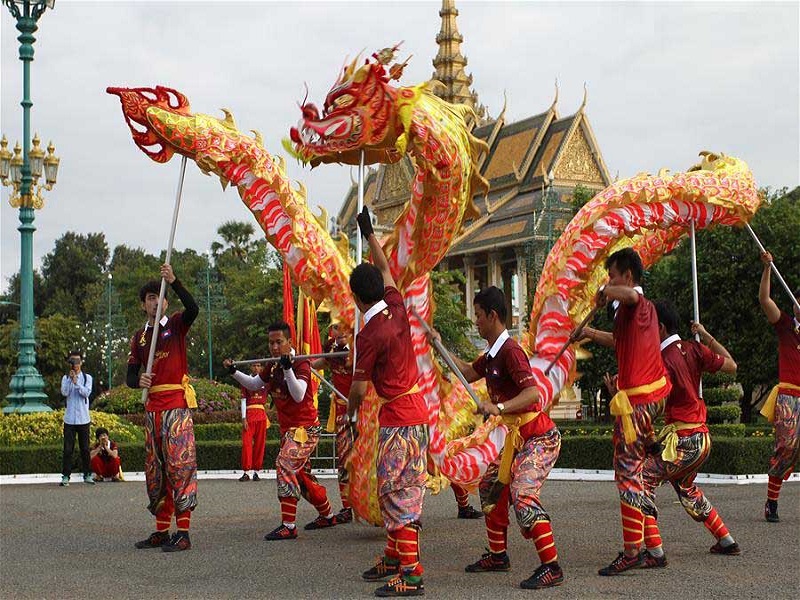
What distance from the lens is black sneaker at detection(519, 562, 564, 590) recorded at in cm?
614

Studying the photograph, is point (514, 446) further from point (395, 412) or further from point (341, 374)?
point (341, 374)

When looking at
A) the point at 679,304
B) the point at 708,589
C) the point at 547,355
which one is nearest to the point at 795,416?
the point at 547,355

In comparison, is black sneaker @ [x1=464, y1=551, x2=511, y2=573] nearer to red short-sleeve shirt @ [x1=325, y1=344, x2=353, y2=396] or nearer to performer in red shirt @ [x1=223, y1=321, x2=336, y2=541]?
performer in red shirt @ [x1=223, y1=321, x2=336, y2=541]

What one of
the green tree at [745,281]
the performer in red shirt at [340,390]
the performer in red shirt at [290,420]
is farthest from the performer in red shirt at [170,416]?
the green tree at [745,281]

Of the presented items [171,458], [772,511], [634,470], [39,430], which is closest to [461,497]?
[772,511]

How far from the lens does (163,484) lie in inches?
323

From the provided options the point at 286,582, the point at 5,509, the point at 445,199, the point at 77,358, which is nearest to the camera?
the point at 286,582

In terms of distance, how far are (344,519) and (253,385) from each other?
173 cm

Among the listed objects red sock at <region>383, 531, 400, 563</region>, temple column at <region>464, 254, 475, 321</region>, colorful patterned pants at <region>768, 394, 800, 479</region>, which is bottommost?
red sock at <region>383, 531, 400, 563</region>

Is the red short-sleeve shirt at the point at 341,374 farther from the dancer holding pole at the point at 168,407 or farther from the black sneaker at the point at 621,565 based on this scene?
the black sneaker at the point at 621,565

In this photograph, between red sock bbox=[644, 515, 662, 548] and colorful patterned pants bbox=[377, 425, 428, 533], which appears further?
red sock bbox=[644, 515, 662, 548]

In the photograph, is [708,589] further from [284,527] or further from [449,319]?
[449,319]

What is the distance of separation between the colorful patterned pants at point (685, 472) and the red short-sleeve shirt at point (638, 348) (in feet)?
1.71

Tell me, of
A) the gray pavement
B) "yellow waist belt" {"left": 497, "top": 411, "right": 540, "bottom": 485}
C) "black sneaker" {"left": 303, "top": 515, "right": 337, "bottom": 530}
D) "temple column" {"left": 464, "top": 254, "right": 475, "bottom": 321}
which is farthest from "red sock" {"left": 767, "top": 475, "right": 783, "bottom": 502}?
"temple column" {"left": 464, "top": 254, "right": 475, "bottom": 321}
